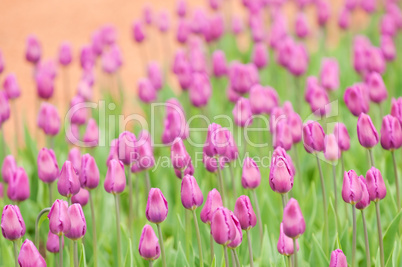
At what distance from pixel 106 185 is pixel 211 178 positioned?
947mm

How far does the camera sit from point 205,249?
8.46 ft

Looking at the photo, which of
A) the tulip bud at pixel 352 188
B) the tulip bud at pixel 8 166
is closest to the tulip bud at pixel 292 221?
the tulip bud at pixel 352 188

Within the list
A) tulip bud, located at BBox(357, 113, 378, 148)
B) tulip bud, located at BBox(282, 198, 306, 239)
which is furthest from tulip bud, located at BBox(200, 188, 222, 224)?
tulip bud, located at BBox(357, 113, 378, 148)

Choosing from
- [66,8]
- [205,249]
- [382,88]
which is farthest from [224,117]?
[66,8]

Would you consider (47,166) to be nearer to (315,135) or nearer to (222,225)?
(222,225)

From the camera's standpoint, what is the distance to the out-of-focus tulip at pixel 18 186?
2312 mm

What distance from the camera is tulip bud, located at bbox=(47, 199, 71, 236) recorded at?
1889 mm

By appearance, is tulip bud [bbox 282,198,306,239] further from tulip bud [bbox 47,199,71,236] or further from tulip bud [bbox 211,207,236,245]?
tulip bud [bbox 47,199,71,236]

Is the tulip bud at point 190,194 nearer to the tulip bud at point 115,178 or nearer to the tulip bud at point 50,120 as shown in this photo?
the tulip bud at point 115,178

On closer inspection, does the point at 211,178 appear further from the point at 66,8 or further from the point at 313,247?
the point at 66,8

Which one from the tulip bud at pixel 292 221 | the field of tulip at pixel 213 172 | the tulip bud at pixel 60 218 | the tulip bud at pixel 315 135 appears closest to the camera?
the tulip bud at pixel 292 221

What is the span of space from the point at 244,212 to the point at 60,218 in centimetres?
55

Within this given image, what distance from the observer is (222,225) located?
5.90ft

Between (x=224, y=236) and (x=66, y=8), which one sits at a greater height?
(x=66, y=8)
